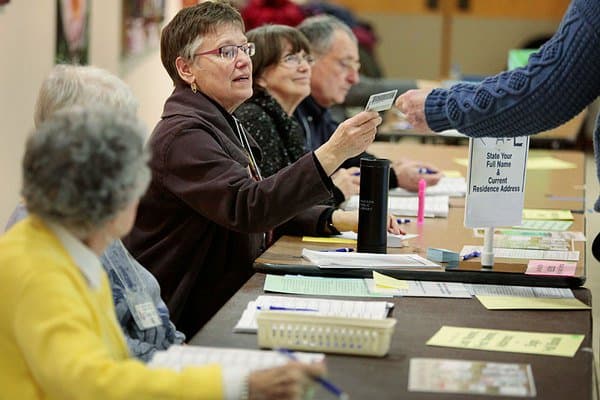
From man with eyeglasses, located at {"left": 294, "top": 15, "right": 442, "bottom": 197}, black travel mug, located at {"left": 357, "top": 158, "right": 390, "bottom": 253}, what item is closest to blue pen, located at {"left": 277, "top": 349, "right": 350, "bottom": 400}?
black travel mug, located at {"left": 357, "top": 158, "right": 390, "bottom": 253}

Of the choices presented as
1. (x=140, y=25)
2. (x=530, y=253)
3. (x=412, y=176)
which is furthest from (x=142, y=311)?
(x=140, y=25)

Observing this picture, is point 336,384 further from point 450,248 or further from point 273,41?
point 273,41

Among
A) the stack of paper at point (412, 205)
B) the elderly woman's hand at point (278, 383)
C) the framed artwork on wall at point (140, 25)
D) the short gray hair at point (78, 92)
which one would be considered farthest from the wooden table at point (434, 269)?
the framed artwork on wall at point (140, 25)

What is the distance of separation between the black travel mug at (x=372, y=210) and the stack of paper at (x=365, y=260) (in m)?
0.08

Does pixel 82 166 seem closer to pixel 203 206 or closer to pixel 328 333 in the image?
pixel 328 333

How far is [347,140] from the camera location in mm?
2773

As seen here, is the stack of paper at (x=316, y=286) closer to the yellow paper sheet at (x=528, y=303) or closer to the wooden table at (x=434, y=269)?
the wooden table at (x=434, y=269)

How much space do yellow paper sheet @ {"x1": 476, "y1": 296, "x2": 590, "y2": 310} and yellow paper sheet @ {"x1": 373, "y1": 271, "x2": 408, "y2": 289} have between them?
0.20 metres

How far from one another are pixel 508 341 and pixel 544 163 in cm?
314

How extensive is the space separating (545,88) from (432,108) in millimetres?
334

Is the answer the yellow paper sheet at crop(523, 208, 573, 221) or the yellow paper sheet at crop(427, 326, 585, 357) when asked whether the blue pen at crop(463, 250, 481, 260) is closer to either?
the yellow paper sheet at crop(427, 326, 585, 357)

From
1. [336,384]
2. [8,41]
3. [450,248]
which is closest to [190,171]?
[450,248]

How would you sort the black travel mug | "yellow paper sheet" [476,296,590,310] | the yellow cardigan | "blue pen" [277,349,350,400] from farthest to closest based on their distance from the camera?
the black travel mug < "yellow paper sheet" [476,296,590,310] < "blue pen" [277,349,350,400] < the yellow cardigan

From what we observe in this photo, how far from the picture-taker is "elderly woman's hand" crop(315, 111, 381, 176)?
2.74 m
